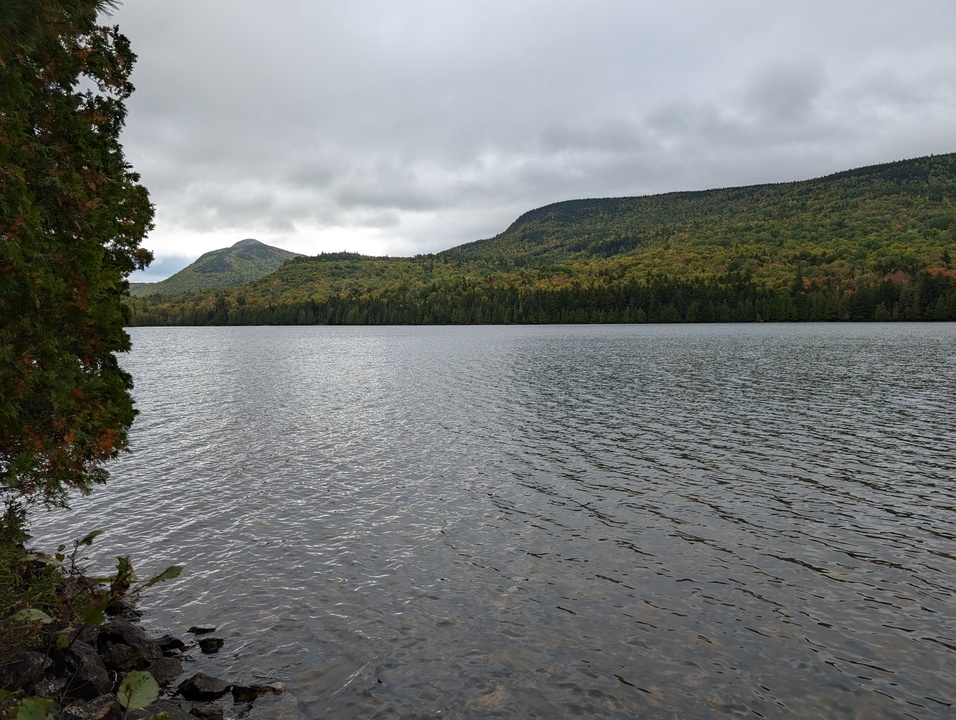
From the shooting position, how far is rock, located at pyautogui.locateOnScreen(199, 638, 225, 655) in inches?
585

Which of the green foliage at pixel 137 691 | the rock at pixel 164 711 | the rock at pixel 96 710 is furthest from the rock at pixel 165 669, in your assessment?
the green foliage at pixel 137 691

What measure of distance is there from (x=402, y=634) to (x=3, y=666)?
8393 millimetres

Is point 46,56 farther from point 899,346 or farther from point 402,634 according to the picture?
point 899,346

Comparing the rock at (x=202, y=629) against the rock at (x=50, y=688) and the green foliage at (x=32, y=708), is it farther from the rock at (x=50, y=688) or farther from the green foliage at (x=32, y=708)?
the green foliage at (x=32, y=708)

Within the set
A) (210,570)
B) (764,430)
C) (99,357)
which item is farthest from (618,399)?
(99,357)

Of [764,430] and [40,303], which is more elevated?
[40,303]

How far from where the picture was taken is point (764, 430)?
40406mm

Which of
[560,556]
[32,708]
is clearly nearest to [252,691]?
[32,708]

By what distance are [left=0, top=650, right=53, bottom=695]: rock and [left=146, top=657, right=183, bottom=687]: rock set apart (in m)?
2.61

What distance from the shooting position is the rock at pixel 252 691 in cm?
1284

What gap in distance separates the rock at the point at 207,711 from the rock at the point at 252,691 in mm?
457

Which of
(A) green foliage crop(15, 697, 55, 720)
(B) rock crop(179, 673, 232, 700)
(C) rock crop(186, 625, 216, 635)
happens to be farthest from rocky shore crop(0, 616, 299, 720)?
(A) green foliage crop(15, 697, 55, 720)

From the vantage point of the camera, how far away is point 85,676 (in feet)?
39.1

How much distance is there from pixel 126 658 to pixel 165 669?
2.90ft
